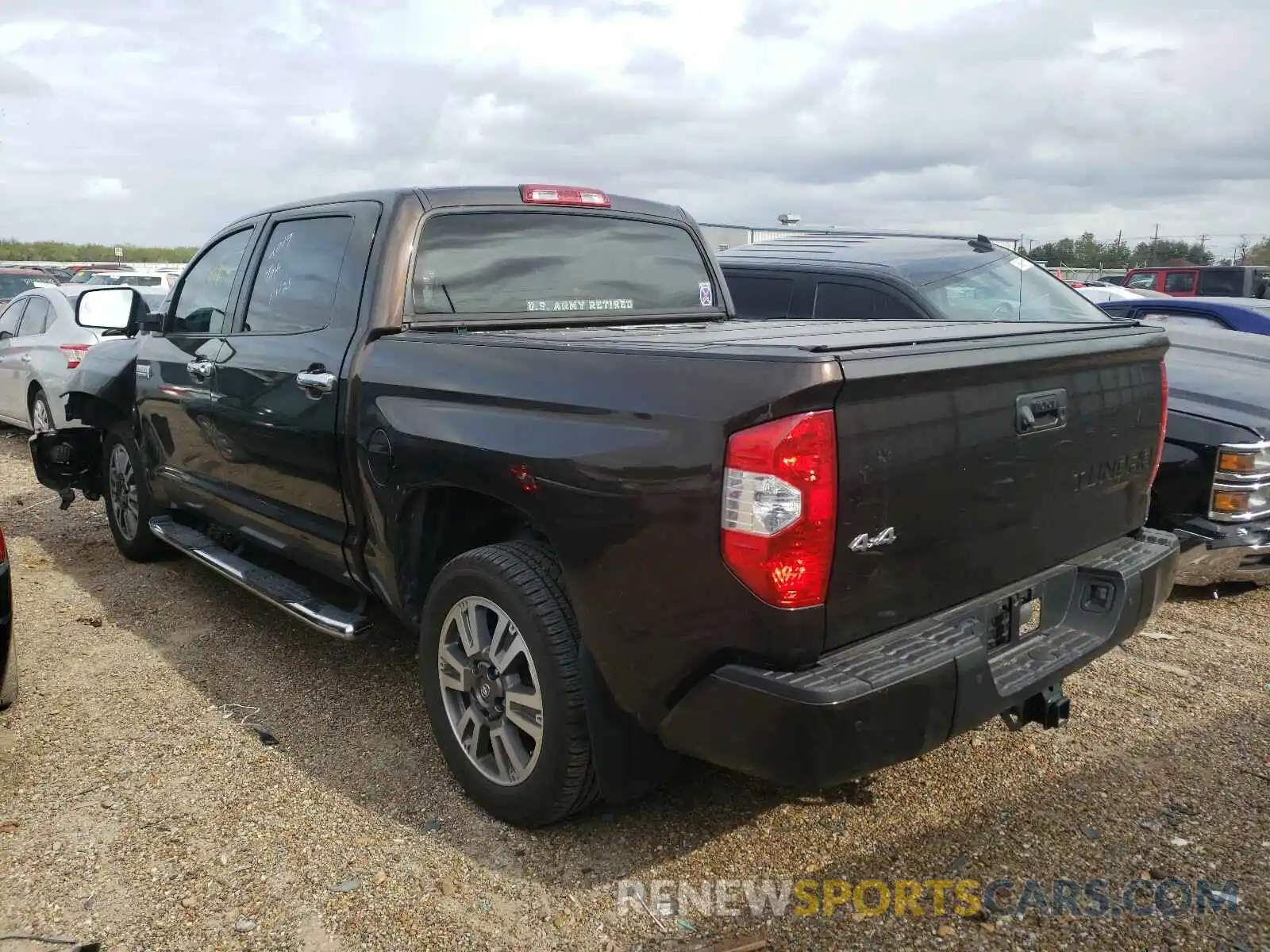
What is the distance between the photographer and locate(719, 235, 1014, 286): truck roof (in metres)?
5.95

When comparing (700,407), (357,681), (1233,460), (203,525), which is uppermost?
(700,407)

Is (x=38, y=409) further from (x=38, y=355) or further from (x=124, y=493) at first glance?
(x=124, y=493)

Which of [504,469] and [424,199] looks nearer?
[504,469]

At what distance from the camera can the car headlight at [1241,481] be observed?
4.58 metres

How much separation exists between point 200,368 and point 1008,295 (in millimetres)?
4596

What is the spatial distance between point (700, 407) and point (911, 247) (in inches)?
185

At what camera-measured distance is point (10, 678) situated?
3.81 meters

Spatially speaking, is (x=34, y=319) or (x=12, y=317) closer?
(x=34, y=319)

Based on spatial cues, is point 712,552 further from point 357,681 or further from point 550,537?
point 357,681

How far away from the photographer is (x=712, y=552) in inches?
91.4

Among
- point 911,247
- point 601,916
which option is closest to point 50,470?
point 601,916

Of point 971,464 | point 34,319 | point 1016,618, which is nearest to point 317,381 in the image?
point 971,464

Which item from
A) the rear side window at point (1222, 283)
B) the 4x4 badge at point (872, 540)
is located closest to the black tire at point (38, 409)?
the 4x4 badge at point (872, 540)

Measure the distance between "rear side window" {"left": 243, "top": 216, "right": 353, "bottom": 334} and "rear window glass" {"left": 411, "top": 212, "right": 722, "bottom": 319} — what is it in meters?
0.41
